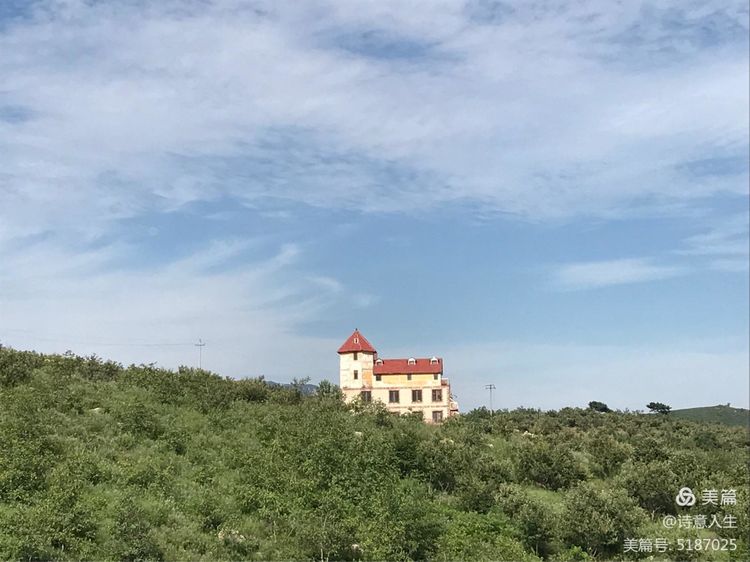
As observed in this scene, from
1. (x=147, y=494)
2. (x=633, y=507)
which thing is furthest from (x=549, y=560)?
(x=147, y=494)

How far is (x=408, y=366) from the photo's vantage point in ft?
138

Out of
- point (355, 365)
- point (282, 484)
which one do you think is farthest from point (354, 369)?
point (282, 484)

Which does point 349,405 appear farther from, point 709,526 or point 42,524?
point 42,524

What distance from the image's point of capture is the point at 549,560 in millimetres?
13289

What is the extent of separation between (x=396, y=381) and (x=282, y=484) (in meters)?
27.9

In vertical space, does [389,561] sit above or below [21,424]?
below

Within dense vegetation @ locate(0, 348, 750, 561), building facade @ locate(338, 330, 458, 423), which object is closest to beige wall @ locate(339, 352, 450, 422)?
building facade @ locate(338, 330, 458, 423)

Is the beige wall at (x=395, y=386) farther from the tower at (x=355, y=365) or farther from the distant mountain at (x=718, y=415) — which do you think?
the distant mountain at (x=718, y=415)

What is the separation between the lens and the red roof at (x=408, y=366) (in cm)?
4197

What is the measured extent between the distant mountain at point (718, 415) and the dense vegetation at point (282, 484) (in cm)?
3624

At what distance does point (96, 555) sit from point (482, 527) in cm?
766

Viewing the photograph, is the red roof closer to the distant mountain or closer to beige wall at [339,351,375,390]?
beige wall at [339,351,375,390]

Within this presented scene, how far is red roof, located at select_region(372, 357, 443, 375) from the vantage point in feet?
138

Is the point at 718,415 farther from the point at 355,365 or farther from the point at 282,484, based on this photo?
the point at 282,484
